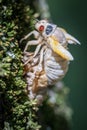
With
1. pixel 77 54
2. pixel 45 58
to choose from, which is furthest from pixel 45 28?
pixel 77 54

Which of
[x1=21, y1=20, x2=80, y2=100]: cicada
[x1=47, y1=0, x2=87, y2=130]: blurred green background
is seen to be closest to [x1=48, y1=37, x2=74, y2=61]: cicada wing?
[x1=21, y1=20, x2=80, y2=100]: cicada

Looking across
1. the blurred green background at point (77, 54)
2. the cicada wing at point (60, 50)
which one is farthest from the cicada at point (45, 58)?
the blurred green background at point (77, 54)

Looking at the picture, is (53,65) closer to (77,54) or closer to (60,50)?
(60,50)

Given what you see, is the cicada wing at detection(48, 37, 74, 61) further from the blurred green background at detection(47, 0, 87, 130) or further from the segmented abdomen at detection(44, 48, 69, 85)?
the blurred green background at detection(47, 0, 87, 130)

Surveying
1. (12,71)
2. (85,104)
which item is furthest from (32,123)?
(85,104)

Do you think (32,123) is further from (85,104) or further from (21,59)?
(85,104)

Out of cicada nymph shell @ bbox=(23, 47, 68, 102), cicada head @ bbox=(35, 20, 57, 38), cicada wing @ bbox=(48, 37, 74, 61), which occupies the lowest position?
cicada nymph shell @ bbox=(23, 47, 68, 102)
